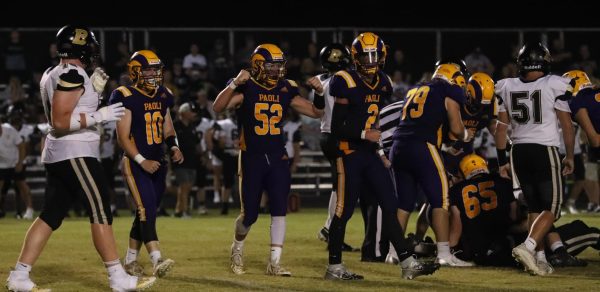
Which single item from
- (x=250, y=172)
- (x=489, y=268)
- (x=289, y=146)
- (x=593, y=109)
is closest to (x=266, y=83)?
(x=250, y=172)

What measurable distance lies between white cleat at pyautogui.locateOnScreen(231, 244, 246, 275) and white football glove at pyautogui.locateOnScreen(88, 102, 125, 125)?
200cm

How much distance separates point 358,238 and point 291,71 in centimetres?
879

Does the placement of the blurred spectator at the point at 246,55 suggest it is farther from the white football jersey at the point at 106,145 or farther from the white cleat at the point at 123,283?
the white cleat at the point at 123,283

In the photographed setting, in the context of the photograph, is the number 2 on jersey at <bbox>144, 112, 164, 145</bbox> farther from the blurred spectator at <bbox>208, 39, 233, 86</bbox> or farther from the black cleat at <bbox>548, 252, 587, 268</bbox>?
the blurred spectator at <bbox>208, 39, 233, 86</bbox>

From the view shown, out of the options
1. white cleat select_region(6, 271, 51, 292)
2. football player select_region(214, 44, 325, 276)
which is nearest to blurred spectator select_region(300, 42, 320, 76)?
football player select_region(214, 44, 325, 276)

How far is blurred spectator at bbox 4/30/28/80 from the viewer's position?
786 inches

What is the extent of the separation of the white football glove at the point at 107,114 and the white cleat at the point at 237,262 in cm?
200

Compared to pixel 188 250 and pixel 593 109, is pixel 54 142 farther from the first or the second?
pixel 593 109

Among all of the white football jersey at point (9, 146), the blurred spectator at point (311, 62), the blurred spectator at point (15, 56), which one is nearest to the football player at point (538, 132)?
the white football jersey at point (9, 146)

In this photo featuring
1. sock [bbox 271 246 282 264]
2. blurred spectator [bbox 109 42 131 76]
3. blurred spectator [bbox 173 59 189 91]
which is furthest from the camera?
blurred spectator [bbox 173 59 189 91]

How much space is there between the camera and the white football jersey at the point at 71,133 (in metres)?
7.47

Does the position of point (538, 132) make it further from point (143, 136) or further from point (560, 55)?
point (560, 55)

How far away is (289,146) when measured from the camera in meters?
17.5

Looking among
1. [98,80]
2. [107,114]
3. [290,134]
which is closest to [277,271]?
[107,114]
